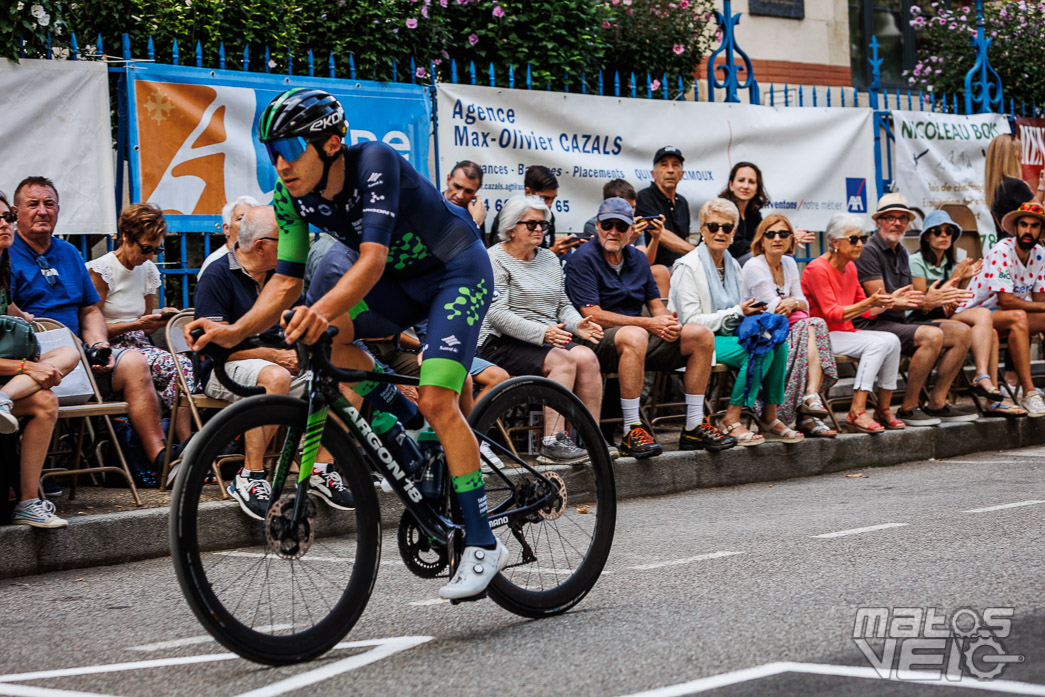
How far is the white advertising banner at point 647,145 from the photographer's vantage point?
395 inches

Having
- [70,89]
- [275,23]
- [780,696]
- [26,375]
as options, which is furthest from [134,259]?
[780,696]

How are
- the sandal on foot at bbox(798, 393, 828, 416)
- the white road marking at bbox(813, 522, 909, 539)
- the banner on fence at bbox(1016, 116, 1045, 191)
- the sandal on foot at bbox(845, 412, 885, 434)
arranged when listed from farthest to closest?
the banner on fence at bbox(1016, 116, 1045, 191) → the sandal on foot at bbox(845, 412, 885, 434) → the sandal on foot at bbox(798, 393, 828, 416) → the white road marking at bbox(813, 522, 909, 539)

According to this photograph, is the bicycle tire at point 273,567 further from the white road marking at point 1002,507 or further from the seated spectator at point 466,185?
the seated spectator at point 466,185

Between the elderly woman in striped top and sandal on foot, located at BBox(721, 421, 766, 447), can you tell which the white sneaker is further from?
the elderly woman in striped top

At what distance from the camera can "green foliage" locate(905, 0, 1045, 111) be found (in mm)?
15125

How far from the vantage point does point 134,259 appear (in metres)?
7.98

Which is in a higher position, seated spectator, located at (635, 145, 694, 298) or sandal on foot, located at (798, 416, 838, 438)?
seated spectator, located at (635, 145, 694, 298)

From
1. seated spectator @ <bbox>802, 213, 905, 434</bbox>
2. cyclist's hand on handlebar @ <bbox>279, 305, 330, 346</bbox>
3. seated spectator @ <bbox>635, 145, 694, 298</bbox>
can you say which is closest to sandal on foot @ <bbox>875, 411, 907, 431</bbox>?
seated spectator @ <bbox>802, 213, 905, 434</bbox>

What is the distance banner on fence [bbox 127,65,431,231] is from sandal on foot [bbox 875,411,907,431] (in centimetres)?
460

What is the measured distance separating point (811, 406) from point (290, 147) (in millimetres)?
6069

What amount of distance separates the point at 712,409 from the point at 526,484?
15.8 feet

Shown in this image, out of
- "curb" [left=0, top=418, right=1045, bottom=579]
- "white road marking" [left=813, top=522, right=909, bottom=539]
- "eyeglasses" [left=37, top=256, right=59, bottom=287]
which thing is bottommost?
"white road marking" [left=813, top=522, right=909, bottom=539]

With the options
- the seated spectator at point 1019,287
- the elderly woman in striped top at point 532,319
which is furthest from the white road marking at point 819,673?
the seated spectator at point 1019,287

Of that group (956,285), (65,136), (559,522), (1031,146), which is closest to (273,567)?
(559,522)
